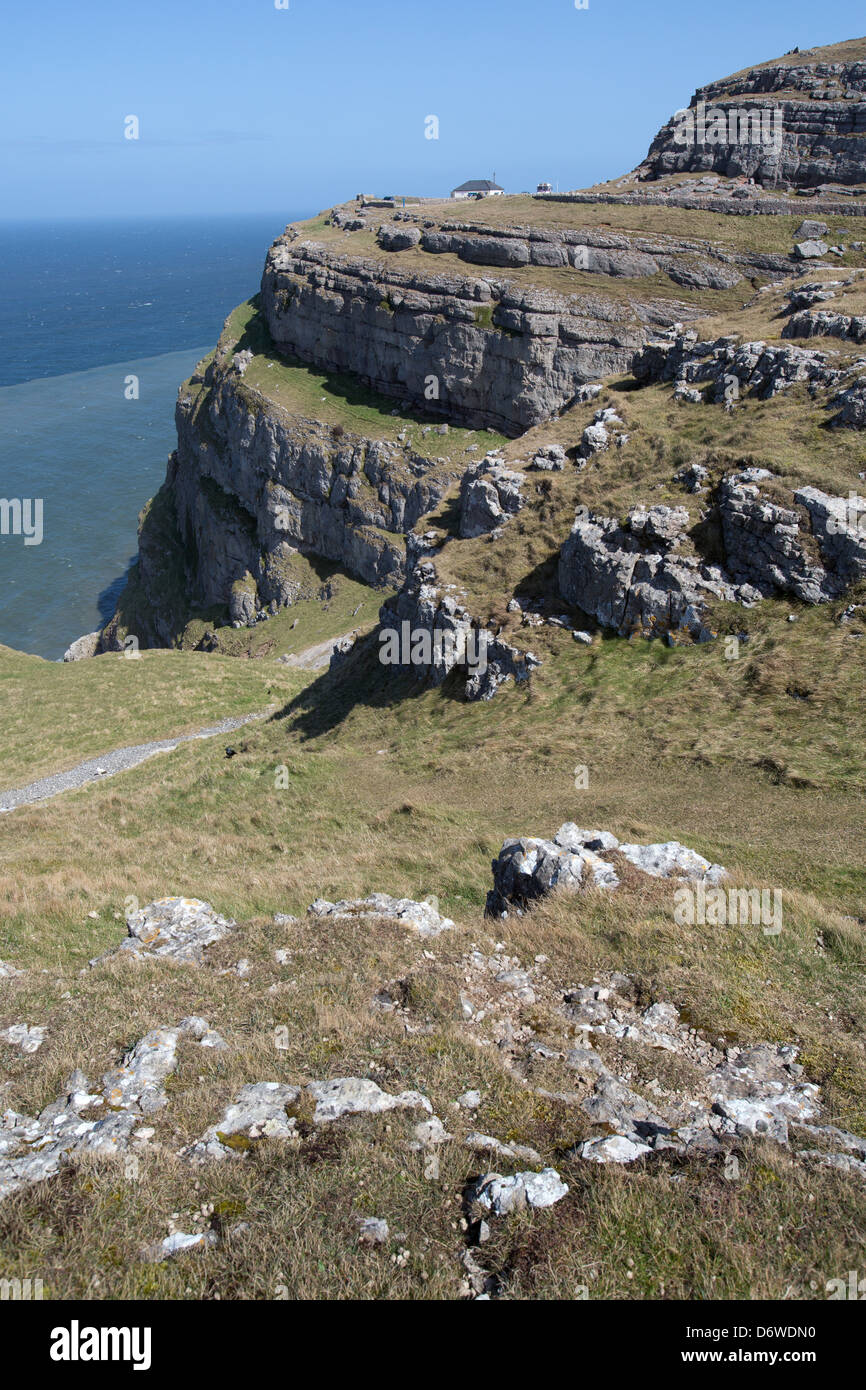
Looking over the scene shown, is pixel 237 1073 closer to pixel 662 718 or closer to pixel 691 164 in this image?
pixel 662 718

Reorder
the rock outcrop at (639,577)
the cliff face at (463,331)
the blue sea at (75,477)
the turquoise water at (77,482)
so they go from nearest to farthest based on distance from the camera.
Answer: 1. the rock outcrop at (639,577)
2. the cliff face at (463,331)
3. the turquoise water at (77,482)
4. the blue sea at (75,477)

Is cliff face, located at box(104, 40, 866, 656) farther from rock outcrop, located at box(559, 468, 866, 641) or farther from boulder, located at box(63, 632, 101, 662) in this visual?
rock outcrop, located at box(559, 468, 866, 641)

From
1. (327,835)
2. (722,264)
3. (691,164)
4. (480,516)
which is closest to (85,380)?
(691,164)

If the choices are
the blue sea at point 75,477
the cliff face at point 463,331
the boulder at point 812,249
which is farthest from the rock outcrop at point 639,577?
the blue sea at point 75,477

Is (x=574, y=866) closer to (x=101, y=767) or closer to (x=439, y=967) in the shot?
Result: (x=439, y=967)
